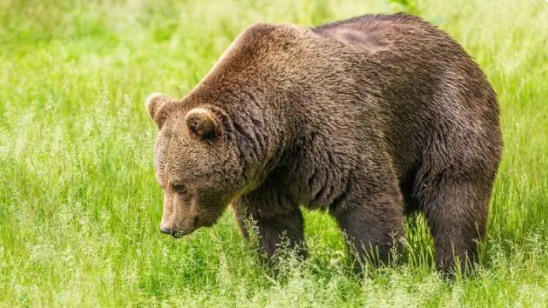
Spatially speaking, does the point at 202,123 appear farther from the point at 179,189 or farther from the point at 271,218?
the point at 271,218

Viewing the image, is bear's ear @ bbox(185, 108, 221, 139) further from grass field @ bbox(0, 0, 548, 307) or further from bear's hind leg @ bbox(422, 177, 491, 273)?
bear's hind leg @ bbox(422, 177, 491, 273)

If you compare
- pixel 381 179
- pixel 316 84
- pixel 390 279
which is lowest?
pixel 390 279

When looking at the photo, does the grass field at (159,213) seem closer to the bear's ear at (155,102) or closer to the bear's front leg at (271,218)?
the bear's front leg at (271,218)

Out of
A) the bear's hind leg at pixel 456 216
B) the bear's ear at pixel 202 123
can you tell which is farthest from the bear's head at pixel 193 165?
the bear's hind leg at pixel 456 216

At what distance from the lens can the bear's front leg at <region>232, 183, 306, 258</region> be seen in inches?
254

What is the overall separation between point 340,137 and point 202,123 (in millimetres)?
874

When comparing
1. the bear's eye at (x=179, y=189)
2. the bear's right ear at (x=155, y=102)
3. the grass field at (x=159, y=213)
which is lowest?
the grass field at (x=159, y=213)

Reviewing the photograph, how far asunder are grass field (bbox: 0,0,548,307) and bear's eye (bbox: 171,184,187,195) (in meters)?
0.49

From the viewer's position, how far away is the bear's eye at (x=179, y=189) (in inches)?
236

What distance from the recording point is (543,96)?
8.86m

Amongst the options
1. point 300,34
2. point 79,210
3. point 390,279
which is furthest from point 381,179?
point 79,210

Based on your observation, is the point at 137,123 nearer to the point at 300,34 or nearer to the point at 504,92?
the point at 300,34

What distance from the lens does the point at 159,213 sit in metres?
7.04

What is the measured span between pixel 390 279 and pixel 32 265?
2.12 meters
